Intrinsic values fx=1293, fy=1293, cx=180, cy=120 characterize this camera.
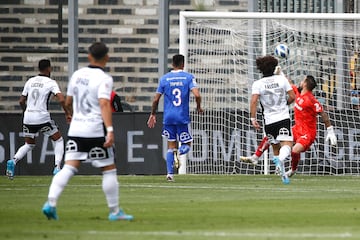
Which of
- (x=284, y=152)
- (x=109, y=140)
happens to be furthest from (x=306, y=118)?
(x=109, y=140)

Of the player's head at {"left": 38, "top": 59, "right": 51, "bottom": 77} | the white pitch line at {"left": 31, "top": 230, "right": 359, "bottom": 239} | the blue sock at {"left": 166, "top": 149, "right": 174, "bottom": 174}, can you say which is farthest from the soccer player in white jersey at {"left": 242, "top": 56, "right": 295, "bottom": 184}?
the white pitch line at {"left": 31, "top": 230, "right": 359, "bottom": 239}

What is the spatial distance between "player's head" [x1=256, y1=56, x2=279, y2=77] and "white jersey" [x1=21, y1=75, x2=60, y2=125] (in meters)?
4.17

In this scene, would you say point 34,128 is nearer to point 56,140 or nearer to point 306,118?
point 56,140

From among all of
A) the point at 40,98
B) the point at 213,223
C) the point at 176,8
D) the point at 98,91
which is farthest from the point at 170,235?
the point at 176,8

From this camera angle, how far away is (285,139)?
22.8 meters

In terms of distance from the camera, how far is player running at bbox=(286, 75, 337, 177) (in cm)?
2423

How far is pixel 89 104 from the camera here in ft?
47.1

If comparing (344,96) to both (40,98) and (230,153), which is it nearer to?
(230,153)

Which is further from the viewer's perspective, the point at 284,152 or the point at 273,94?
the point at 273,94

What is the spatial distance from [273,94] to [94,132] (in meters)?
8.84

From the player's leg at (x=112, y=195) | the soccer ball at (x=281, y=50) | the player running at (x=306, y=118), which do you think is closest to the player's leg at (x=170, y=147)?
the player running at (x=306, y=118)

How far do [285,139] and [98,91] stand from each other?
9.00m

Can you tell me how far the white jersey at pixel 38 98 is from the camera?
24.3 m

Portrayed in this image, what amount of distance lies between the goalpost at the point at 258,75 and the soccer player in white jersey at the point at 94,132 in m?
13.6
